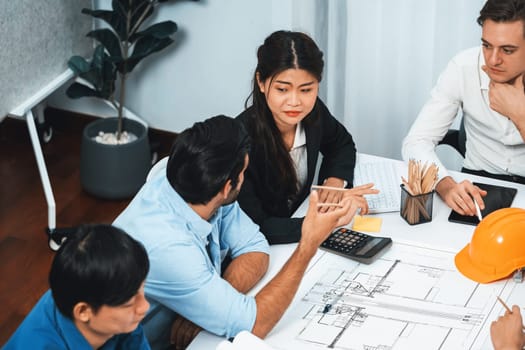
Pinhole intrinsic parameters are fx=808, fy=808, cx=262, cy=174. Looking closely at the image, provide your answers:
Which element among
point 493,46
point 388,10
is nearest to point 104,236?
point 493,46

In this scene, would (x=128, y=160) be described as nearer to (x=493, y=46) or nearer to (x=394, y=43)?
(x=394, y=43)

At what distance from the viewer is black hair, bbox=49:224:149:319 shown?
Answer: 139 cm

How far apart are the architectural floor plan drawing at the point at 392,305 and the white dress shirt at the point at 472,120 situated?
65 cm

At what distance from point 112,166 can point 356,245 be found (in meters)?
1.78

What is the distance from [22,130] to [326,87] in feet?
5.34

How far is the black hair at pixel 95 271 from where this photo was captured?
1.39m

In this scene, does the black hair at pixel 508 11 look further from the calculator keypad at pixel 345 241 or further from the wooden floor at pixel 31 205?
the wooden floor at pixel 31 205

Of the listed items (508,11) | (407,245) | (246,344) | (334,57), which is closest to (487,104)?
(508,11)

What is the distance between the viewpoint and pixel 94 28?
3.79m

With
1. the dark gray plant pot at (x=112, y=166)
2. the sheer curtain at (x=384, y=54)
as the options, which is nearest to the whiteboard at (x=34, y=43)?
the dark gray plant pot at (x=112, y=166)

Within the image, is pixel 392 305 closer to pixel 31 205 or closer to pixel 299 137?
pixel 299 137

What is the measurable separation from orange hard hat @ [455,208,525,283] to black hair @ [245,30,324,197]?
25.0 inches

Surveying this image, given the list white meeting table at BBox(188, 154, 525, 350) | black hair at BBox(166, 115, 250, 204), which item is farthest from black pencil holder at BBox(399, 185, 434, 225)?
black hair at BBox(166, 115, 250, 204)

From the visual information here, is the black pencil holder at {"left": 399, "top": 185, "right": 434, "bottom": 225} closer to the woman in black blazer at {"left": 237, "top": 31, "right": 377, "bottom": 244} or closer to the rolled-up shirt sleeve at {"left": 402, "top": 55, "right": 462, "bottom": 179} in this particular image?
the woman in black blazer at {"left": 237, "top": 31, "right": 377, "bottom": 244}
